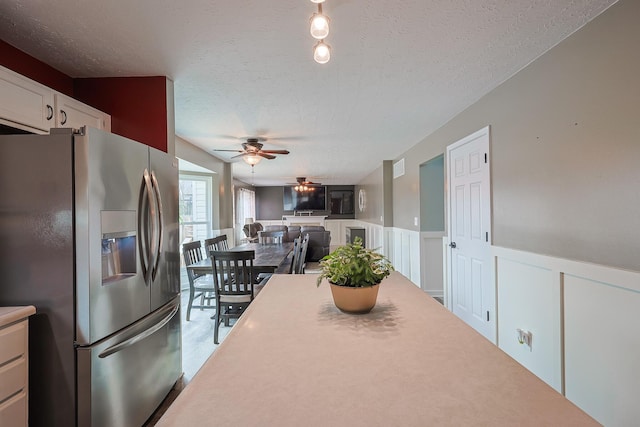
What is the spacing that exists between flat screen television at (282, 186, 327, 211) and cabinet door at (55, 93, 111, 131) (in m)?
8.79

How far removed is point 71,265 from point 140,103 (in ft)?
4.64

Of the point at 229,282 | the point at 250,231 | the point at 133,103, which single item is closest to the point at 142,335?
the point at 229,282

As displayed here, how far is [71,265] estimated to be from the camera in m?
A: 1.43

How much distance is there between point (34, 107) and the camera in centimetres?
167

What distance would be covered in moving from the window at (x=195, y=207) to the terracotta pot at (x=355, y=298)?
4.83 meters

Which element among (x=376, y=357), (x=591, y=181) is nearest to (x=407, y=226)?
(x=591, y=181)

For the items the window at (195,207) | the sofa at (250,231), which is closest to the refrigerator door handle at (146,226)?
the window at (195,207)

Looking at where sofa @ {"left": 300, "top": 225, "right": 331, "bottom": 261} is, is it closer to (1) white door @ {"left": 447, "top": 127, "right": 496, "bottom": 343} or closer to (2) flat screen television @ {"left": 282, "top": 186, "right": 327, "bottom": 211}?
(1) white door @ {"left": 447, "top": 127, "right": 496, "bottom": 343}

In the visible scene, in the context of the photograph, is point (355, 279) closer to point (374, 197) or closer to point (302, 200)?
point (374, 197)

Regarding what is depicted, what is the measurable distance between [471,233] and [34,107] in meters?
3.56

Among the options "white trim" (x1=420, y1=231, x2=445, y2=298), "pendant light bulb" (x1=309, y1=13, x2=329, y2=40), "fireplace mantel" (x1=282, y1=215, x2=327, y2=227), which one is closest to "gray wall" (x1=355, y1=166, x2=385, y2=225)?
"fireplace mantel" (x1=282, y1=215, x2=327, y2=227)

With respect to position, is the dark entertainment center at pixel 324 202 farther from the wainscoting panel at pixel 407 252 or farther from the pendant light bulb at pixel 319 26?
the pendant light bulb at pixel 319 26

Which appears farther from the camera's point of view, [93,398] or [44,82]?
[44,82]

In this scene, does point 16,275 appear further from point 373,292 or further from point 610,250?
point 610,250
